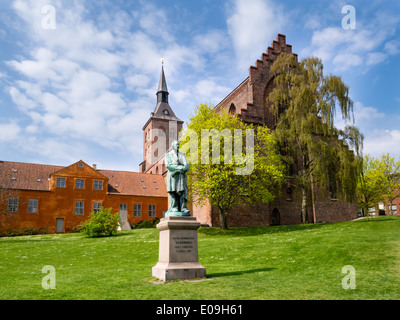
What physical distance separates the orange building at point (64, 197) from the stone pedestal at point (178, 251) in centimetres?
2923

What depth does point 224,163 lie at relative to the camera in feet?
84.5

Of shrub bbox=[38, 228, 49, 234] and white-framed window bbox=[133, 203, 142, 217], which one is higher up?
white-framed window bbox=[133, 203, 142, 217]

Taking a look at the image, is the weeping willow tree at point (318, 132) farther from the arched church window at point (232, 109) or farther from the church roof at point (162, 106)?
the church roof at point (162, 106)

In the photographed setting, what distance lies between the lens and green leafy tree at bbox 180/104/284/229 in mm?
26031

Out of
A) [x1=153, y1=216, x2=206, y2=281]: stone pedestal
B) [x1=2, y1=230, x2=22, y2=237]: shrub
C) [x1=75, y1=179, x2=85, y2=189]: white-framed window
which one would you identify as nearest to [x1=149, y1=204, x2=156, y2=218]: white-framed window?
[x1=75, y1=179, x2=85, y2=189]: white-framed window

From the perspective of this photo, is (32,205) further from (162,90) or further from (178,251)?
(162,90)

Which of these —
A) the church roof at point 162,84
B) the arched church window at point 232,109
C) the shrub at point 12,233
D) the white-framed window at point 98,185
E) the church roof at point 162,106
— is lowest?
the shrub at point 12,233

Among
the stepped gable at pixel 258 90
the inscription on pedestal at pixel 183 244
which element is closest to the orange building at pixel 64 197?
the stepped gable at pixel 258 90

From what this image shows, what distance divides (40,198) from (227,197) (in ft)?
78.5

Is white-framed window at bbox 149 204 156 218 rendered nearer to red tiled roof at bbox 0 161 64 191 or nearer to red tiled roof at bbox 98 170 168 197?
red tiled roof at bbox 98 170 168 197

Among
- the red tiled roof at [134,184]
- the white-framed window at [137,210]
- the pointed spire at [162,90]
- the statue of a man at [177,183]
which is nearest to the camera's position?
the statue of a man at [177,183]

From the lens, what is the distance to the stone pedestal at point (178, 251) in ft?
31.5

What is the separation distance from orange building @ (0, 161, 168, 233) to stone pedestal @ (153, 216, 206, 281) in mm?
29229
